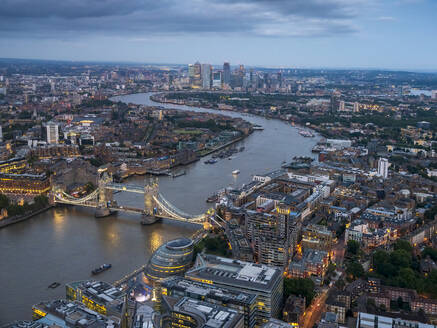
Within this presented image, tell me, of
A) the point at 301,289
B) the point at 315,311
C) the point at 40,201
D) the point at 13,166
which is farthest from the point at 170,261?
the point at 13,166

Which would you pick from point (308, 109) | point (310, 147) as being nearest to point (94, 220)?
point (310, 147)

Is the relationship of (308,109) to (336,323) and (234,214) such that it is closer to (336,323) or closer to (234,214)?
(234,214)

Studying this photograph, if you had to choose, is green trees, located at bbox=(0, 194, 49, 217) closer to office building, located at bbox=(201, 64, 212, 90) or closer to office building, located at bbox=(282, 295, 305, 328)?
office building, located at bbox=(282, 295, 305, 328)

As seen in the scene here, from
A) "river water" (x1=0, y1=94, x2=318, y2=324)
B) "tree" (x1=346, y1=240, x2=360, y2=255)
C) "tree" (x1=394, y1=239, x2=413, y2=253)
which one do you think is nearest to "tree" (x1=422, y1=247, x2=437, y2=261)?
"tree" (x1=394, y1=239, x2=413, y2=253)

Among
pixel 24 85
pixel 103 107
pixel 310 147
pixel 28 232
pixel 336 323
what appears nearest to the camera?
pixel 336 323

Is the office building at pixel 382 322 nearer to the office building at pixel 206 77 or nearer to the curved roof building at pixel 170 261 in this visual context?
the curved roof building at pixel 170 261

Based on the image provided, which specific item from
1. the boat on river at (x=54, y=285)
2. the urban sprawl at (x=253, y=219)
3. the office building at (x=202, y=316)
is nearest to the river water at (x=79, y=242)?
the boat on river at (x=54, y=285)
